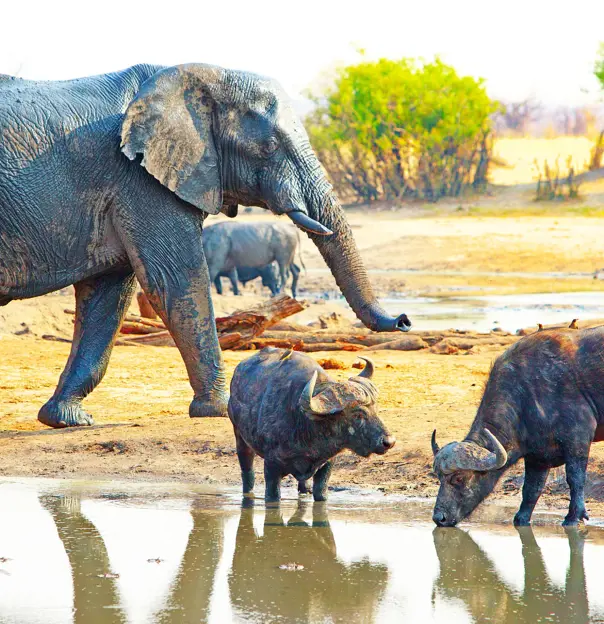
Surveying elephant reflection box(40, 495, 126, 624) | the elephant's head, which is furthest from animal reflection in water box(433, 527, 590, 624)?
the elephant's head

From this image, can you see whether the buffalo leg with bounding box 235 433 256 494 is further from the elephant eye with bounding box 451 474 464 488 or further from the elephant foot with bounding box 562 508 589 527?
the elephant foot with bounding box 562 508 589 527

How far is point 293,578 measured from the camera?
6195 mm

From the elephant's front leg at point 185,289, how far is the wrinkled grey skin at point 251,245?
17.8 m

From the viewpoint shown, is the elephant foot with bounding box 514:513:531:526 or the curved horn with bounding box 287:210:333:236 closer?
the elephant foot with bounding box 514:513:531:526

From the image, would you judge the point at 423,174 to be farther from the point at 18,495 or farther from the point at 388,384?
the point at 18,495

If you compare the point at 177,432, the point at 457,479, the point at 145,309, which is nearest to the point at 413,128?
the point at 145,309

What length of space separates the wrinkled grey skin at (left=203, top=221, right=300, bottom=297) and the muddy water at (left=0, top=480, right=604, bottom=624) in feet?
65.7

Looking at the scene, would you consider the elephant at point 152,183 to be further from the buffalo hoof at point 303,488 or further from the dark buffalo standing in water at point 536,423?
the dark buffalo standing in water at point 536,423

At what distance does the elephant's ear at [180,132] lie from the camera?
992 centimetres

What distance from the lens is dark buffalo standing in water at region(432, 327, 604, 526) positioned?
7.10m

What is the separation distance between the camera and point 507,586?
6.09 metres

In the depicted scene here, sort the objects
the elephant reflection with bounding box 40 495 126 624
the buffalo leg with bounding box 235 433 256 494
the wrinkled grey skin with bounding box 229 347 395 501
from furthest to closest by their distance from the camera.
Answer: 1. the buffalo leg with bounding box 235 433 256 494
2. the wrinkled grey skin with bounding box 229 347 395 501
3. the elephant reflection with bounding box 40 495 126 624

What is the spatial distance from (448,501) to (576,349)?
1205 mm

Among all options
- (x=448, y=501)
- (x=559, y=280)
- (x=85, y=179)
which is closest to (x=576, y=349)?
(x=448, y=501)
